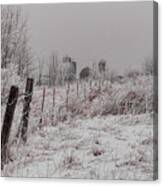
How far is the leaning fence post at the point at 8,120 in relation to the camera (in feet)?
12.7

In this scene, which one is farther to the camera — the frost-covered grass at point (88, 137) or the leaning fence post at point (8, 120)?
the leaning fence post at point (8, 120)

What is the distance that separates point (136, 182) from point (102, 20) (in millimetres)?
917

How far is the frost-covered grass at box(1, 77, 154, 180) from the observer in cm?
366

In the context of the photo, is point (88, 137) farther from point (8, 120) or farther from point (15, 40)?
point (15, 40)

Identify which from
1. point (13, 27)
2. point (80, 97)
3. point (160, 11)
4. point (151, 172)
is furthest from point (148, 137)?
point (13, 27)

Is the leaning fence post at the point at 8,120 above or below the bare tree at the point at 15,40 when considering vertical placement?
below

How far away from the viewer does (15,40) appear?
3.85 m

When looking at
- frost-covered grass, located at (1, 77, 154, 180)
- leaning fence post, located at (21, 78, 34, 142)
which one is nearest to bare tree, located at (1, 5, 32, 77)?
leaning fence post, located at (21, 78, 34, 142)

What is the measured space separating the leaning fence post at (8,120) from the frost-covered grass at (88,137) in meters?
0.03

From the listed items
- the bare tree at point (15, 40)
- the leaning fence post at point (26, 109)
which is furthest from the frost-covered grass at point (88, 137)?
the bare tree at point (15, 40)

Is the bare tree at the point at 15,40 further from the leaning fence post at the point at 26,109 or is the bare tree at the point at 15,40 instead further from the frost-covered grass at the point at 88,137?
the frost-covered grass at the point at 88,137

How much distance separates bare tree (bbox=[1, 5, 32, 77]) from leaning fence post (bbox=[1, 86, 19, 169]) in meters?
0.12

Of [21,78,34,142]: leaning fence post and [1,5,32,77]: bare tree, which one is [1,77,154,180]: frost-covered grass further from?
[1,5,32,77]: bare tree

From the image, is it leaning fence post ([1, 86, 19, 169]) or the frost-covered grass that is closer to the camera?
the frost-covered grass
